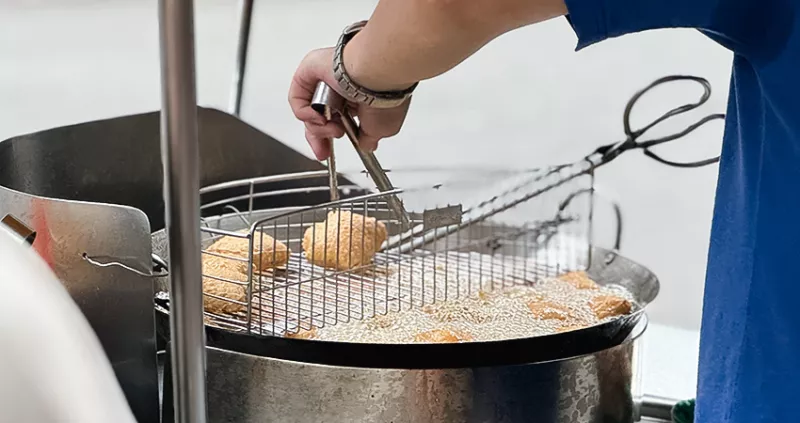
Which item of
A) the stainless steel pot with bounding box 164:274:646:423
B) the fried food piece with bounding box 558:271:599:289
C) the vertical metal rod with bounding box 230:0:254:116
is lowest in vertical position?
the stainless steel pot with bounding box 164:274:646:423

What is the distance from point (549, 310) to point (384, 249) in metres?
0.22

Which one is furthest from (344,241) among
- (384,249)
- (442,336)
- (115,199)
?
(115,199)

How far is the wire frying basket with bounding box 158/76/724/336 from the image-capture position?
2.69 feet

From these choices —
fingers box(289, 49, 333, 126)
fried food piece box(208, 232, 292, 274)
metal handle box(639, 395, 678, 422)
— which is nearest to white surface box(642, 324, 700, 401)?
metal handle box(639, 395, 678, 422)

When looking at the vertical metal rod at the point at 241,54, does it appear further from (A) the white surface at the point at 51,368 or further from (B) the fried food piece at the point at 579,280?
(A) the white surface at the point at 51,368

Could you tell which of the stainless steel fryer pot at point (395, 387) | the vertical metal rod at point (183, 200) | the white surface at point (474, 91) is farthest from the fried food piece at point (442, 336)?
the white surface at point (474, 91)

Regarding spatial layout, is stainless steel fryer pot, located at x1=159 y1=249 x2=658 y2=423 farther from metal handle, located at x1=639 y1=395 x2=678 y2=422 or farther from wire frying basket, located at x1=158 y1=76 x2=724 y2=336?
metal handle, located at x1=639 y1=395 x2=678 y2=422

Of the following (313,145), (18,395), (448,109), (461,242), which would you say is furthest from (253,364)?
(448,109)

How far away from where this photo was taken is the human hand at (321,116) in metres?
0.69

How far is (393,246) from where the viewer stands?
102 centimetres

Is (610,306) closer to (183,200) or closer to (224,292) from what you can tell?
(224,292)

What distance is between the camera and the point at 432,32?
524mm

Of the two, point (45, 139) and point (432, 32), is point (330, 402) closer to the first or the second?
point (432, 32)

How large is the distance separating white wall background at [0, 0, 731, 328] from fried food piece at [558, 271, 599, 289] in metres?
0.82
